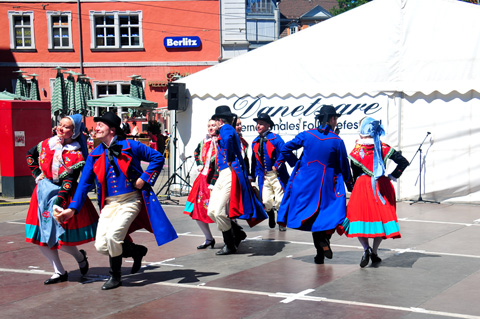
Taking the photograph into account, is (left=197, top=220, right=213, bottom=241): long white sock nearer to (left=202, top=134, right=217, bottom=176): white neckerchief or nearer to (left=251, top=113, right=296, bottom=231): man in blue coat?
(left=202, top=134, right=217, bottom=176): white neckerchief

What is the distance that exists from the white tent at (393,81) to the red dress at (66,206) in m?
8.22

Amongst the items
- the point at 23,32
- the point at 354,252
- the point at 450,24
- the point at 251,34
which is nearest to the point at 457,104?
the point at 450,24

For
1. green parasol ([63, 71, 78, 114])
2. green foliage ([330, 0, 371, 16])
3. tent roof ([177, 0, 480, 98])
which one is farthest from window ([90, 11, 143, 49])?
green foliage ([330, 0, 371, 16])

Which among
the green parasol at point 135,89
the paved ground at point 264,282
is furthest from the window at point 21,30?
the paved ground at point 264,282

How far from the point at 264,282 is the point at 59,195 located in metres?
2.24

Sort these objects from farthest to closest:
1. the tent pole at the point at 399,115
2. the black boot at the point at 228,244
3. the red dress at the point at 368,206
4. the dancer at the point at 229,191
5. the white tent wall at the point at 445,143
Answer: the tent pole at the point at 399,115 < the white tent wall at the point at 445,143 < the black boot at the point at 228,244 < the dancer at the point at 229,191 < the red dress at the point at 368,206

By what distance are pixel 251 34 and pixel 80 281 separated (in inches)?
2179

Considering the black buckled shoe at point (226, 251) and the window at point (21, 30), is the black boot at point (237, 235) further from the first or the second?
the window at point (21, 30)

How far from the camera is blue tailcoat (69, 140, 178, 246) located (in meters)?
6.41

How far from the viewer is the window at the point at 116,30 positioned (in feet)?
111

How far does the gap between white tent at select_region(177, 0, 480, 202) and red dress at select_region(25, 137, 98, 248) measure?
8.22m

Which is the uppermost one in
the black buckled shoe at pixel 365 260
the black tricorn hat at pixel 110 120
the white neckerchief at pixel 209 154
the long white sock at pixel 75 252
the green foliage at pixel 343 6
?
the green foliage at pixel 343 6

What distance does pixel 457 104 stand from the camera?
13.0 m

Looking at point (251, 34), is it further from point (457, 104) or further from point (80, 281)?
point (80, 281)
